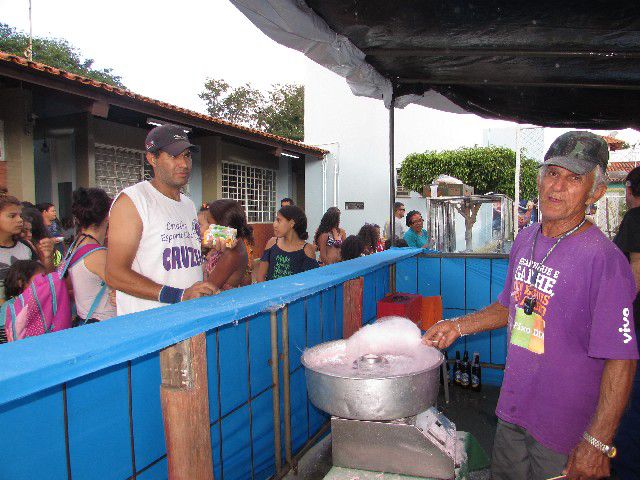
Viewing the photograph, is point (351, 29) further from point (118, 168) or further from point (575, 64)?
point (118, 168)

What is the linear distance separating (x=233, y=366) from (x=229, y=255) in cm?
110

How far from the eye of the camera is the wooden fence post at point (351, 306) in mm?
3076

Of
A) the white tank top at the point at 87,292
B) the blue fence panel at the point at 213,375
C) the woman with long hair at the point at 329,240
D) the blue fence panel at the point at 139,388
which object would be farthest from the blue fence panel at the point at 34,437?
the woman with long hair at the point at 329,240

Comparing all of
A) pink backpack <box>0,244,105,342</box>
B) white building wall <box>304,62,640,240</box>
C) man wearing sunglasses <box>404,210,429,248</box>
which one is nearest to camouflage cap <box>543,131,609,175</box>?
pink backpack <box>0,244,105,342</box>

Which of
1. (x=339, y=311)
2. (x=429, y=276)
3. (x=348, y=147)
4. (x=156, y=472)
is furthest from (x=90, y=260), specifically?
(x=348, y=147)

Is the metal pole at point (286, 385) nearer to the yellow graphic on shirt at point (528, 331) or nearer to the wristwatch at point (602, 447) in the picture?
the yellow graphic on shirt at point (528, 331)

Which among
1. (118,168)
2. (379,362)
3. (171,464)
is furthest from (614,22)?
(118,168)

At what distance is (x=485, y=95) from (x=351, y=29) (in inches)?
75.7

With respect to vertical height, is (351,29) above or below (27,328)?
above

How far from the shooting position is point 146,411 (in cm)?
179

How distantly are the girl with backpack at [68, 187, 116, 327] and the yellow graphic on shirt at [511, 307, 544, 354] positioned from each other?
230 cm

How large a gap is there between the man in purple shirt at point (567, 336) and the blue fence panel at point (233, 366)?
89 centimetres

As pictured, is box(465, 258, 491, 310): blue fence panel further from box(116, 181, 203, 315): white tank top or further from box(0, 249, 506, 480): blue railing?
box(116, 181, 203, 315): white tank top

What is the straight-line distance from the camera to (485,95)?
4309 millimetres
